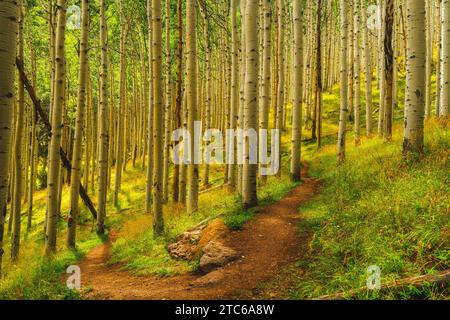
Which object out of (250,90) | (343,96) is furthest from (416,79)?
(343,96)

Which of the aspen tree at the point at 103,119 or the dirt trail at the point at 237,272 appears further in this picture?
the aspen tree at the point at 103,119

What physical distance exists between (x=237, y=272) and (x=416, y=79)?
5330 millimetres

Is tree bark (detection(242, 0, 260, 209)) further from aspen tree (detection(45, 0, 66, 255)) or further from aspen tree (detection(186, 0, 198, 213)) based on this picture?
aspen tree (detection(45, 0, 66, 255))

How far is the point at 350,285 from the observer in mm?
3953

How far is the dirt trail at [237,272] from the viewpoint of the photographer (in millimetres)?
4875

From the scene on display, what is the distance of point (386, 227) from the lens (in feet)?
16.2

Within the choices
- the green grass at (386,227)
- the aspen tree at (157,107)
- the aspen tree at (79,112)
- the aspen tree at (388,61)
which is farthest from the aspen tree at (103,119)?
the aspen tree at (388,61)

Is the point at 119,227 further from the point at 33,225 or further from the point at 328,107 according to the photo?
the point at 328,107

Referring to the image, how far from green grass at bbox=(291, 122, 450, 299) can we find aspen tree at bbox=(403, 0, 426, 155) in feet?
1.30

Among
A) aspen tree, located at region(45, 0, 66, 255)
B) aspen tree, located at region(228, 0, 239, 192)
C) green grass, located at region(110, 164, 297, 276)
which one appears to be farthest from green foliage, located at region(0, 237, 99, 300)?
aspen tree, located at region(228, 0, 239, 192)

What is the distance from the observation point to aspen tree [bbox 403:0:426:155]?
7.08m

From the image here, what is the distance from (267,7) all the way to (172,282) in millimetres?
7505

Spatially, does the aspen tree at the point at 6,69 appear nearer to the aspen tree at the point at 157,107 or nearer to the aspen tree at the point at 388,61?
the aspen tree at the point at 157,107

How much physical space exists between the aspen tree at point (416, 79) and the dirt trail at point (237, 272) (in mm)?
2857
